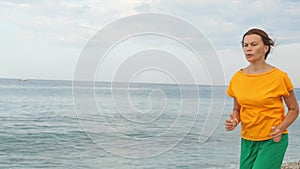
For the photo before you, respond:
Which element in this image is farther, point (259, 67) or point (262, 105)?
point (259, 67)

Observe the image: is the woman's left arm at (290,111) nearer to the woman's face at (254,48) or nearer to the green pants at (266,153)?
the green pants at (266,153)

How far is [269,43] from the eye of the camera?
3.39 m

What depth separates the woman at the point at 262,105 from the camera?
3.27m

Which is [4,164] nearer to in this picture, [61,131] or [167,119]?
[61,131]

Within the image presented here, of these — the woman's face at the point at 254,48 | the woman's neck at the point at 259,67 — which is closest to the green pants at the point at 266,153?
the woman's neck at the point at 259,67

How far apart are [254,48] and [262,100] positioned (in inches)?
16.1

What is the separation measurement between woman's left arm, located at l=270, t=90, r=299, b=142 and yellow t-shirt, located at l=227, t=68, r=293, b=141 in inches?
1.8

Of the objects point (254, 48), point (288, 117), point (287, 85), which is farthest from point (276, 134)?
point (254, 48)

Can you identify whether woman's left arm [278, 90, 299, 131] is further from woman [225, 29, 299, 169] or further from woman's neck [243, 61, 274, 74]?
woman's neck [243, 61, 274, 74]

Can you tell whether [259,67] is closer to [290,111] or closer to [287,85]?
[287,85]

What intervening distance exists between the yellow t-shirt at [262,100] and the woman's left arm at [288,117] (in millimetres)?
47

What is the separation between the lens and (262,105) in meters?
3.29

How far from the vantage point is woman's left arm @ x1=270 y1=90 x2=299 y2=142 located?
3.24 metres

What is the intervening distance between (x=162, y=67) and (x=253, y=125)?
2039mm
